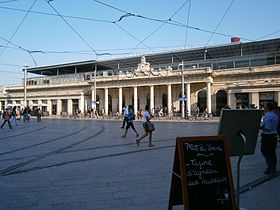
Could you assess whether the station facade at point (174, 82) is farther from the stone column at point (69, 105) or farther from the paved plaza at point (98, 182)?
the paved plaza at point (98, 182)

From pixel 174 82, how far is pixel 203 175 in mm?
55471

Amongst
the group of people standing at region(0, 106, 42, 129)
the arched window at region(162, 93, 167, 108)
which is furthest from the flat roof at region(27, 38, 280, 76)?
the group of people standing at region(0, 106, 42, 129)

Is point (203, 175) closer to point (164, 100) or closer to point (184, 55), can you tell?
point (184, 55)

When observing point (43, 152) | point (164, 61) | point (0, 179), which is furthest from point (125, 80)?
point (0, 179)

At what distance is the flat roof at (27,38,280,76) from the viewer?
56.5 meters

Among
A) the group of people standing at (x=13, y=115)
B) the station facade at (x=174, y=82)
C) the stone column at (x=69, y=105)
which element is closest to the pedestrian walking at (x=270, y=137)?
the group of people standing at (x=13, y=115)

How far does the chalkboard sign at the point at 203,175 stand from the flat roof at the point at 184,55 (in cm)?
5461

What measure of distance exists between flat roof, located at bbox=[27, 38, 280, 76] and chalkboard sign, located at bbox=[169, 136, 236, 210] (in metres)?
54.6

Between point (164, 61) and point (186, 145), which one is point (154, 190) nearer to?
point (186, 145)

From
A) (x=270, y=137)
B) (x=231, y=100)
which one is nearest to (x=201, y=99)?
(x=231, y=100)

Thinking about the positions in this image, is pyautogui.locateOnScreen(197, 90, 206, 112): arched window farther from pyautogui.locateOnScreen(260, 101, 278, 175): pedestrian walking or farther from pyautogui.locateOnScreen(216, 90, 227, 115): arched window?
pyautogui.locateOnScreen(260, 101, 278, 175): pedestrian walking

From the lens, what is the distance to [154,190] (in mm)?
5793

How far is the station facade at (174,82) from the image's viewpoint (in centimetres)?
5312

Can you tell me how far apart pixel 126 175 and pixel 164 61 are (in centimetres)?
6274
